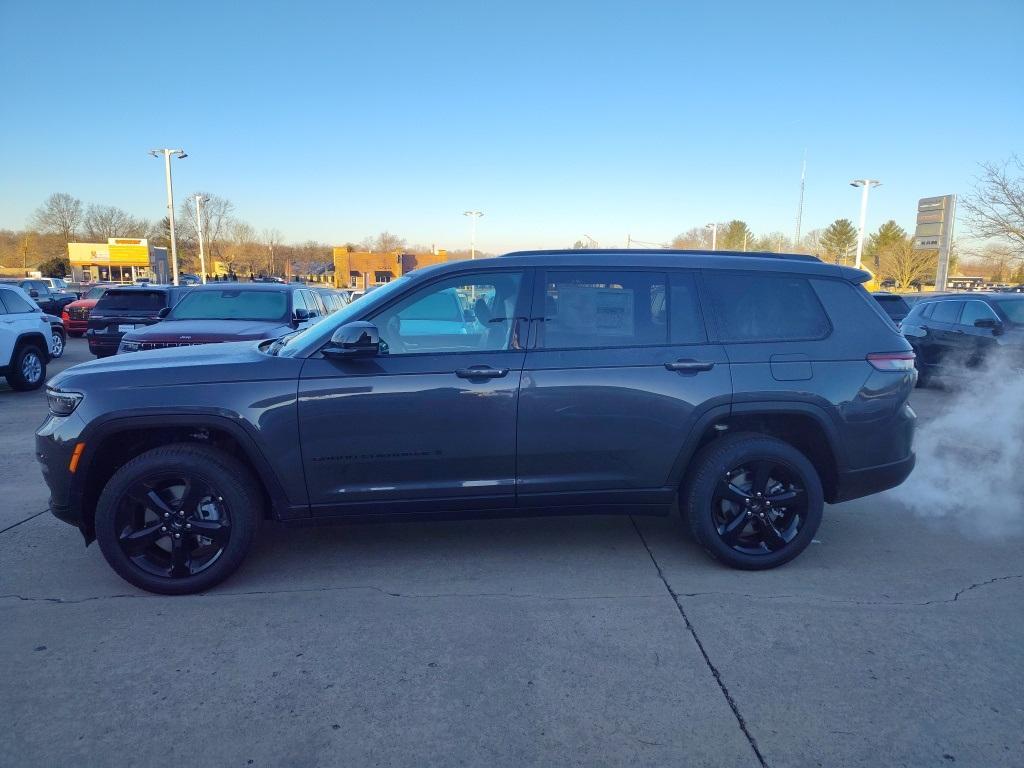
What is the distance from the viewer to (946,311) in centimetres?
1121

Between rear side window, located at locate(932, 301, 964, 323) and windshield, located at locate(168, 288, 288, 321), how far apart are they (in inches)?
407

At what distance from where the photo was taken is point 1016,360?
9742 mm

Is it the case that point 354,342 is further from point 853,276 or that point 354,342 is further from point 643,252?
point 853,276

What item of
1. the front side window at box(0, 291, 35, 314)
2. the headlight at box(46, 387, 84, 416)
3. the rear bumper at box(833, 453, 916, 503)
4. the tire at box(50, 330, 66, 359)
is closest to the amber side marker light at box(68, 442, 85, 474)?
the headlight at box(46, 387, 84, 416)

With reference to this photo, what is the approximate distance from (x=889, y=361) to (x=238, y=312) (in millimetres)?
8017

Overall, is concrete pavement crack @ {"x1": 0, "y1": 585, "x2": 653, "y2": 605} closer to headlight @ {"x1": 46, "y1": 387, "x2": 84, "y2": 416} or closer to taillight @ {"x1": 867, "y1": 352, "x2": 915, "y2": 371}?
headlight @ {"x1": 46, "y1": 387, "x2": 84, "y2": 416}

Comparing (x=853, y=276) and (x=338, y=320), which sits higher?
(x=853, y=276)

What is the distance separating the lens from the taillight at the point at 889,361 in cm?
397

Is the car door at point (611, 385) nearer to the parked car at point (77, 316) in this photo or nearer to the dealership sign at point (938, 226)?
the parked car at point (77, 316)

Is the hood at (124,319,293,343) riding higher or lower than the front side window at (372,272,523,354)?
lower

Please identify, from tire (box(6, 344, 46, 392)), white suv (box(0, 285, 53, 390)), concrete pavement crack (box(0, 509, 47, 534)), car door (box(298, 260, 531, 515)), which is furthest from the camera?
tire (box(6, 344, 46, 392))

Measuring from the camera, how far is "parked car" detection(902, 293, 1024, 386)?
986cm

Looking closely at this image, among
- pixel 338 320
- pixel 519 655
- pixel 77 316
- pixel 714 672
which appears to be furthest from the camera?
pixel 77 316

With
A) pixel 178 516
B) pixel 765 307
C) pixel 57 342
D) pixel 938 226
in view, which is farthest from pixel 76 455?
pixel 938 226
